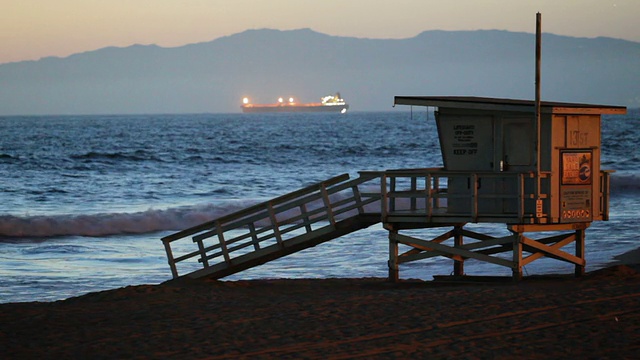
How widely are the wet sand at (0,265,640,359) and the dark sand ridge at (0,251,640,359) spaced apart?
0.05 ft

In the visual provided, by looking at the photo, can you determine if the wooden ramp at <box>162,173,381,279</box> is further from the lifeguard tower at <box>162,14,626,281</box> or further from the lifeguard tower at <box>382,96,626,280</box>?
the lifeguard tower at <box>382,96,626,280</box>

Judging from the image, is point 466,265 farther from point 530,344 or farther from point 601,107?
point 530,344

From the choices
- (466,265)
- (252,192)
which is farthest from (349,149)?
(466,265)

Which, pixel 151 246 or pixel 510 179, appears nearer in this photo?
pixel 510 179

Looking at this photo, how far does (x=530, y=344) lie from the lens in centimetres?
1180

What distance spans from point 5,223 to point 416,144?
7015 cm

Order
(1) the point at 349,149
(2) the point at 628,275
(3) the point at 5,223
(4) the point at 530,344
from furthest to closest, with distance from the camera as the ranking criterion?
(1) the point at 349,149
(3) the point at 5,223
(2) the point at 628,275
(4) the point at 530,344

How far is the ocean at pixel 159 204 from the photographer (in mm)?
23109

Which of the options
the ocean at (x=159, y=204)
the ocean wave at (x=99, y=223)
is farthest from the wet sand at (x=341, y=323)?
the ocean wave at (x=99, y=223)

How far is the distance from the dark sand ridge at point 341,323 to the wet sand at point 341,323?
0.05 ft

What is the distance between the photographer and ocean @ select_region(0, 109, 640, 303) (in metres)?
23.1

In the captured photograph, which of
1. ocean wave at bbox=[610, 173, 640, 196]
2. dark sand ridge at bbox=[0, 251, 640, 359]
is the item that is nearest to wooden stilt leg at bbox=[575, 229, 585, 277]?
dark sand ridge at bbox=[0, 251, 640, 359]

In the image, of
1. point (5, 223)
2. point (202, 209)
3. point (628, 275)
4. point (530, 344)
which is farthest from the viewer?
point (202, 209)

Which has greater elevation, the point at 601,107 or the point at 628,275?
the point at 601,107
